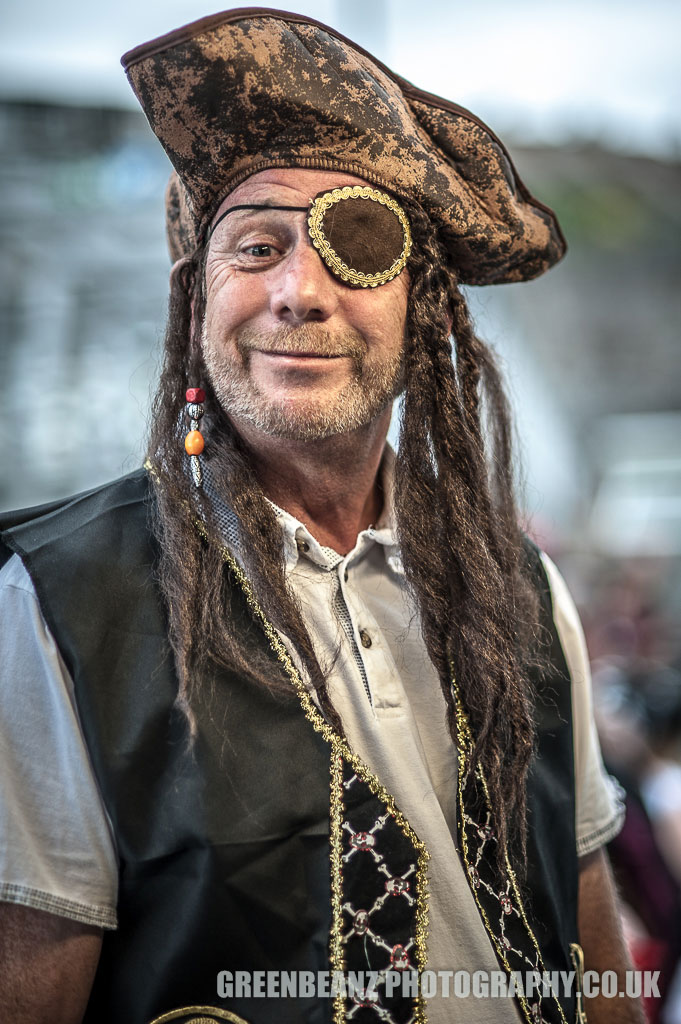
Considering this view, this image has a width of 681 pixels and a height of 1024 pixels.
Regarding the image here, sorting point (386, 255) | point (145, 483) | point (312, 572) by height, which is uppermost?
point (386, 255)

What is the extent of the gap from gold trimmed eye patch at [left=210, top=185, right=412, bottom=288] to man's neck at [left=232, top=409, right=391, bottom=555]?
0.96 ft

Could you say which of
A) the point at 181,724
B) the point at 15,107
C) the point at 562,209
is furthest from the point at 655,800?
the point at 562,209

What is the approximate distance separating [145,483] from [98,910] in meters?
0.75

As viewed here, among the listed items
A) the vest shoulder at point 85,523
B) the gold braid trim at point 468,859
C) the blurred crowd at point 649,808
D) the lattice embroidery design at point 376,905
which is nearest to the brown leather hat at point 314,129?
the vest shoulder at point 85,523

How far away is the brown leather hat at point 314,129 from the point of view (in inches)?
55.3

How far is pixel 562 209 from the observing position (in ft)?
39.9

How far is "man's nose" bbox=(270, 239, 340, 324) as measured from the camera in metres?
1.47

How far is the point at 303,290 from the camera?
147 cm

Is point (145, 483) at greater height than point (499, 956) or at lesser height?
greater

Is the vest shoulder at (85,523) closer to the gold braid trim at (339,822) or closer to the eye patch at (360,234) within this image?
the gold braid trim at (339,822)

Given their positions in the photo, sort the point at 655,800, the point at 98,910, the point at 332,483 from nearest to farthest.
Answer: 1. the point at 98,910
2. the point at 332,483
3. the point at 655,800

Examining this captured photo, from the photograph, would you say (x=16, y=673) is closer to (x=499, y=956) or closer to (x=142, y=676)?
(x=142, y=676)

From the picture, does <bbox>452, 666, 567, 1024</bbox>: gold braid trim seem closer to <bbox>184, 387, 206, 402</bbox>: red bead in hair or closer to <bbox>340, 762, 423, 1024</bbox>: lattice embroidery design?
<bbox>340, 762, 423, 1024</bbox>: lattice embroidery design

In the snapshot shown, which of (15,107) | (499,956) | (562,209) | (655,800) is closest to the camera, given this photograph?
(499,956)
